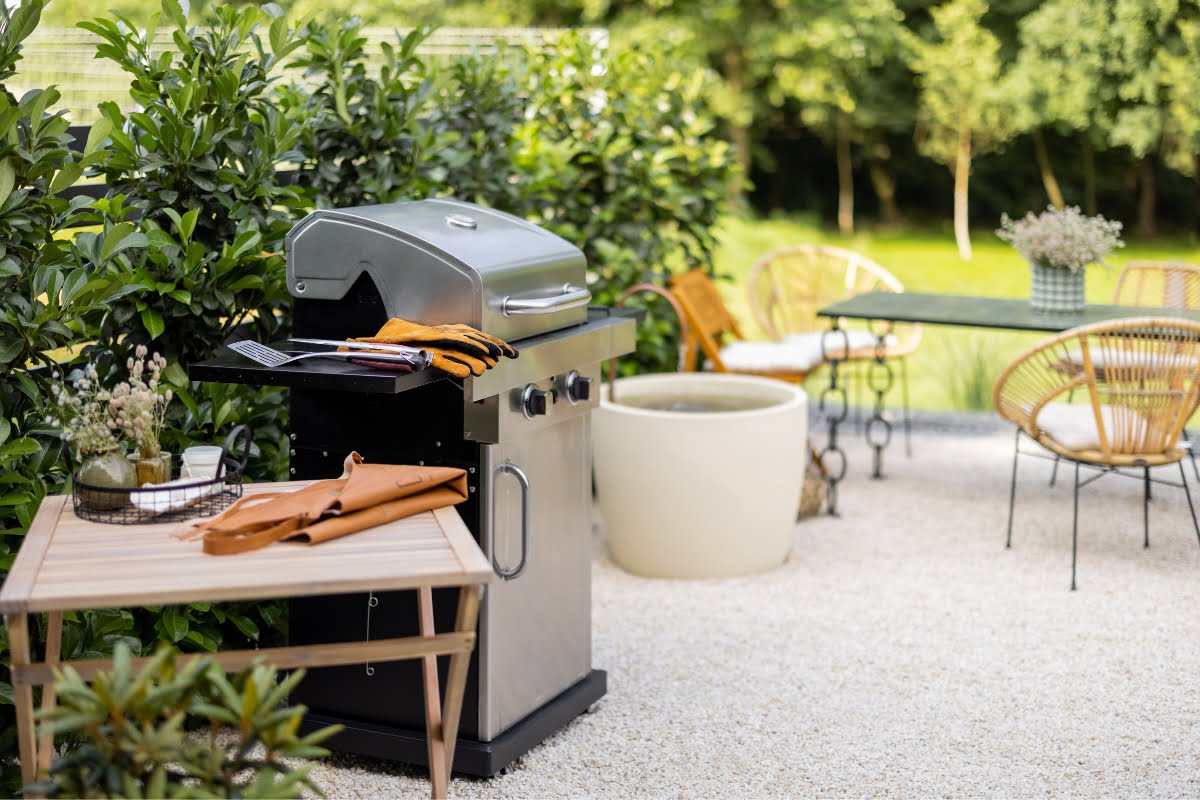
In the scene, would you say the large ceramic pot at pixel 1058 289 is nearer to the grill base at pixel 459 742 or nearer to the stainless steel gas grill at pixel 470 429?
the stainless steel gas grill at pixel 470 429

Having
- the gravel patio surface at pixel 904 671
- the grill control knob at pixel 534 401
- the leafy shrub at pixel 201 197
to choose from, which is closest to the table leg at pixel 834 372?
the gravel patio surface at pixel 904 671

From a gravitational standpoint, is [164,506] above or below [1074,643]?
above

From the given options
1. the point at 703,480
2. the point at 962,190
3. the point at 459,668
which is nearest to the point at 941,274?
the point at 962,190

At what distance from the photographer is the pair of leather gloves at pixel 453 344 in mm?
2736

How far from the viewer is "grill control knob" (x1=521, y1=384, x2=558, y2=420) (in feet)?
10.3

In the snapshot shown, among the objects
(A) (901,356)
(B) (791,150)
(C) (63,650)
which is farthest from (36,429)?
(B) (791,150)

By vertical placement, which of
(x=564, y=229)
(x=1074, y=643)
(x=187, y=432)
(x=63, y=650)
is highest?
(x=564, y=229)

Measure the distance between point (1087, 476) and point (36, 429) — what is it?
15.2 ft

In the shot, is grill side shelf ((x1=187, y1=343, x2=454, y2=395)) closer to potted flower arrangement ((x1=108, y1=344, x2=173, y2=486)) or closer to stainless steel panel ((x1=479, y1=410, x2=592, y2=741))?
potted flower arrangement ((x1=108, y1=344, x2=173, y2=486))

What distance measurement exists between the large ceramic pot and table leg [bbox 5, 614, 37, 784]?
170 inches

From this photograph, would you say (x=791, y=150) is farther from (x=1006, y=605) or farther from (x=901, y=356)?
(x=1006, y=605)

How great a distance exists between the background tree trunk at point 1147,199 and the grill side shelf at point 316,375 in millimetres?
8869

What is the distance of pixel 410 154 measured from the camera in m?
4.07

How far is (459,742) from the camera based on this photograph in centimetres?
311
